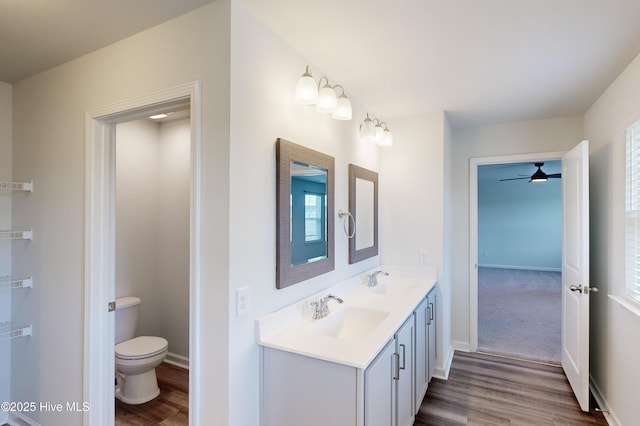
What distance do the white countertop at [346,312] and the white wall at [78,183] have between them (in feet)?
1.07

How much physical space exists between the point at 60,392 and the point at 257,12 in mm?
2479

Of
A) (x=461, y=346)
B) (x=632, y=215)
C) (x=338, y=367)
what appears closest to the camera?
(x=338, y=367)

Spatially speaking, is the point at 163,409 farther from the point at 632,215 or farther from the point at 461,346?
the point at 632,215

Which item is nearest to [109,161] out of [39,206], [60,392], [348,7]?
[39,206]

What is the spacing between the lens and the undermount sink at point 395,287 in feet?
9.29

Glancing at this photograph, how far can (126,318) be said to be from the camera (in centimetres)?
287

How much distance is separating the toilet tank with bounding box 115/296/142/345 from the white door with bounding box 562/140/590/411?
3.67 metres

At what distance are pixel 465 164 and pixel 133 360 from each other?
12.1 feet

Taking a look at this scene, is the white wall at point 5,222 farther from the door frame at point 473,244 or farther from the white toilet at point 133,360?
the door frame at point 473,244

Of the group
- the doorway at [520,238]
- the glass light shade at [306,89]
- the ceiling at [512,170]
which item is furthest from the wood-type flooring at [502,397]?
the ceiling at [512,170]

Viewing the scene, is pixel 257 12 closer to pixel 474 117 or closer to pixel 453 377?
pixel 474 117

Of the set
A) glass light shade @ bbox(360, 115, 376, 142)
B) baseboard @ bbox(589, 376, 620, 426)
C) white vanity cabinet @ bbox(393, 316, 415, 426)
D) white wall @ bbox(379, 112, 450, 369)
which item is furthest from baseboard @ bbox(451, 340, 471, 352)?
glass light shade @ bbox(360, 115, 376, 142)

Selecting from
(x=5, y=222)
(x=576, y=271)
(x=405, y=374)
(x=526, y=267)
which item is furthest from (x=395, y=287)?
(x=526, y=267)

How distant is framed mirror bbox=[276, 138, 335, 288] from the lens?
1785 mm
